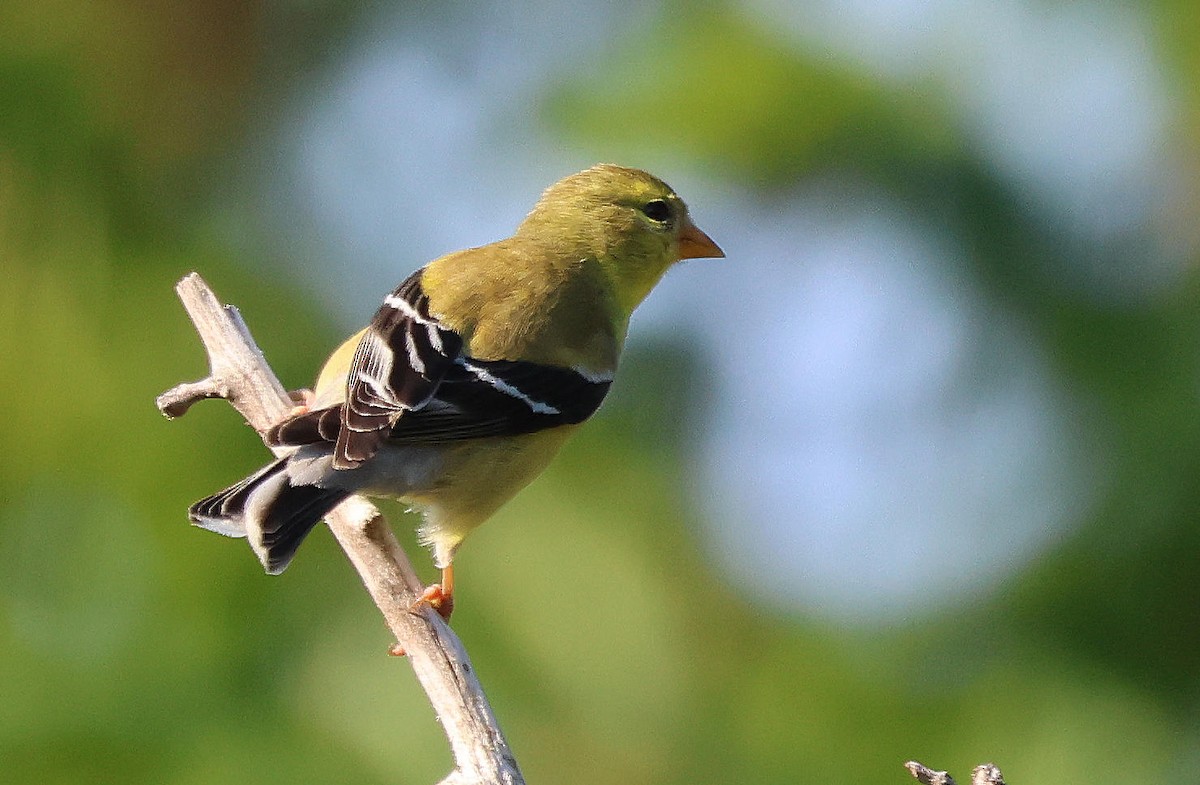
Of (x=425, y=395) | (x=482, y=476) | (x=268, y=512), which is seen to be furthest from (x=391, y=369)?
(x=268, y=512)

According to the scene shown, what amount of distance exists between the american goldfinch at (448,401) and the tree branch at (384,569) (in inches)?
4.4

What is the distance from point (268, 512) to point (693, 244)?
181 centimetres

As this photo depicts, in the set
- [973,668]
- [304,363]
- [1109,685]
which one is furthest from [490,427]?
[1109,685]

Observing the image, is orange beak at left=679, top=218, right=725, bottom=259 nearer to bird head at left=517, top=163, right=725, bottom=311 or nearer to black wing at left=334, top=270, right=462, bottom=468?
→ bird head at left=517, top=163, right=725, bottom=311

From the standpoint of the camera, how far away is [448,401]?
9.02 feet

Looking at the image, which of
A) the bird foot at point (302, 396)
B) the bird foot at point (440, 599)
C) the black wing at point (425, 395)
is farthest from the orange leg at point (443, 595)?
the bird foot at point (302, 396)

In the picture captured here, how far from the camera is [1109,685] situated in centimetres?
244

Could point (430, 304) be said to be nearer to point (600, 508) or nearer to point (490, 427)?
point (490, 427)

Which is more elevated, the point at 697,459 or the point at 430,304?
the point at 430,304

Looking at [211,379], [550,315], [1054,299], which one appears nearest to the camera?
[1054,299]

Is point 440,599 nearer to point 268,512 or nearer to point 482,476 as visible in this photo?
point 482,476

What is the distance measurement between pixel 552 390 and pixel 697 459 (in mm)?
402

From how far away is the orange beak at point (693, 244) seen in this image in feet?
12.3

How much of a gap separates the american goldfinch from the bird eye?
33cm
